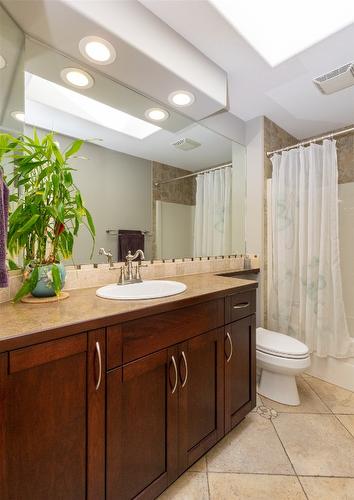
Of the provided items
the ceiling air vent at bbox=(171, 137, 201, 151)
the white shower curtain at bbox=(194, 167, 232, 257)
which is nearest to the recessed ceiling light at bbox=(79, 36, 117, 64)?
the ceiling air vent at bbox=(171, 137, 201, 151)

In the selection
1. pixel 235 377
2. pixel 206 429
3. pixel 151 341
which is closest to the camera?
pixel 151 341

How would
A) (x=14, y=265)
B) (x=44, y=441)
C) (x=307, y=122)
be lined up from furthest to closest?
(x=307, y=122)
(x=14, y=265)
(x=44, y=441)

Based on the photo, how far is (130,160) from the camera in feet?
5.28

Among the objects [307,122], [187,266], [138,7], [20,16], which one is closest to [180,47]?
[138,7]

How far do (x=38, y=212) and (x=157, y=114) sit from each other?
1150 millimetres

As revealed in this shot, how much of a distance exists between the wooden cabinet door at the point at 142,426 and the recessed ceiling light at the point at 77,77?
149 cm

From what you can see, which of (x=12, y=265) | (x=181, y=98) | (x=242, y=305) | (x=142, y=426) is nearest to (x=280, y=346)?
(x=242, y=305)

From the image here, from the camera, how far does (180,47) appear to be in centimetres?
146

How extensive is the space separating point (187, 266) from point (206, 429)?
1030 millimetres

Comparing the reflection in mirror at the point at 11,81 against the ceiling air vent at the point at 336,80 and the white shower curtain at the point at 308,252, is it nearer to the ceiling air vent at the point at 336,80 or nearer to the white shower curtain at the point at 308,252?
the ceiling air vent at the point at 336,80

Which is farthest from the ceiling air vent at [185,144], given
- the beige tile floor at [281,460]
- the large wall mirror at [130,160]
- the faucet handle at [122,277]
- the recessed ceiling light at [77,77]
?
the beige tile floor at [281,460]

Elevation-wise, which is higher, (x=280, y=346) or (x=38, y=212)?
(x=38, y=212)

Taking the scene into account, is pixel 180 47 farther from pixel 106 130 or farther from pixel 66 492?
pixel 66 492

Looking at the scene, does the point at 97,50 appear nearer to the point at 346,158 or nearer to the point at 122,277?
the point at 122,277
